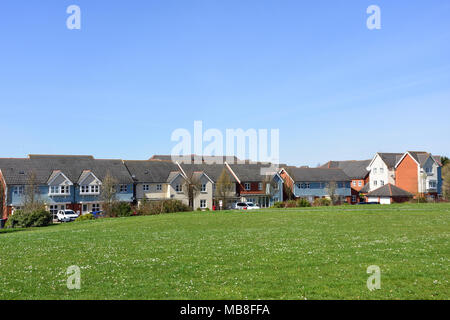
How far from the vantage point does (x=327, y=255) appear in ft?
57.3

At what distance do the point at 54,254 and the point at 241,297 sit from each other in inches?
500

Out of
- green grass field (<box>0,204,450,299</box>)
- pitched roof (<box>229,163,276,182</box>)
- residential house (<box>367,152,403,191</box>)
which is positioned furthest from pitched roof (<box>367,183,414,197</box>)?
green grass field (<box>0,204,450,299</box>)

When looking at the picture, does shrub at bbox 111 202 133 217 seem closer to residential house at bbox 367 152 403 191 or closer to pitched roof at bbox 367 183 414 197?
pitched roof at bbox 367 183 414 197

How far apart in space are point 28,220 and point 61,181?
2530 centimetres

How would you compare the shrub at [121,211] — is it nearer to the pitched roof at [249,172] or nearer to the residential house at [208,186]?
the residential house at [208,186]

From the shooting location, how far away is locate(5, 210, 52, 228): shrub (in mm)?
48938

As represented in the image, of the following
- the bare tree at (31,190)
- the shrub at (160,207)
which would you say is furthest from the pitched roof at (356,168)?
the bare tree at (31,190)

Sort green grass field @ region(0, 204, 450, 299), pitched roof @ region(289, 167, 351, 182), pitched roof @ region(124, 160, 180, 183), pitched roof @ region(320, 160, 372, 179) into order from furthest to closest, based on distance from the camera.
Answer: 1. pitched roof @ region(320, 160, 372, 179)
2. pitched roof @ region(289, 167, 351, 182)
3. pitched roof @ region(124, 160, 180, 183)
4. green grass field @ region(0, 204, 450, 299)

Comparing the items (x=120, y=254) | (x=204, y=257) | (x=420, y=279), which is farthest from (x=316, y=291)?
(x=120, y=254)

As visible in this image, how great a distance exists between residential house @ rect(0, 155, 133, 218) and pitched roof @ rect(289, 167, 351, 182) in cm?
3963

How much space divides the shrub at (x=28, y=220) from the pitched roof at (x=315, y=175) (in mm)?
59092

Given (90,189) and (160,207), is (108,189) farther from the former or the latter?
(160,207)

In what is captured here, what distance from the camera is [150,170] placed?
3349 inches
